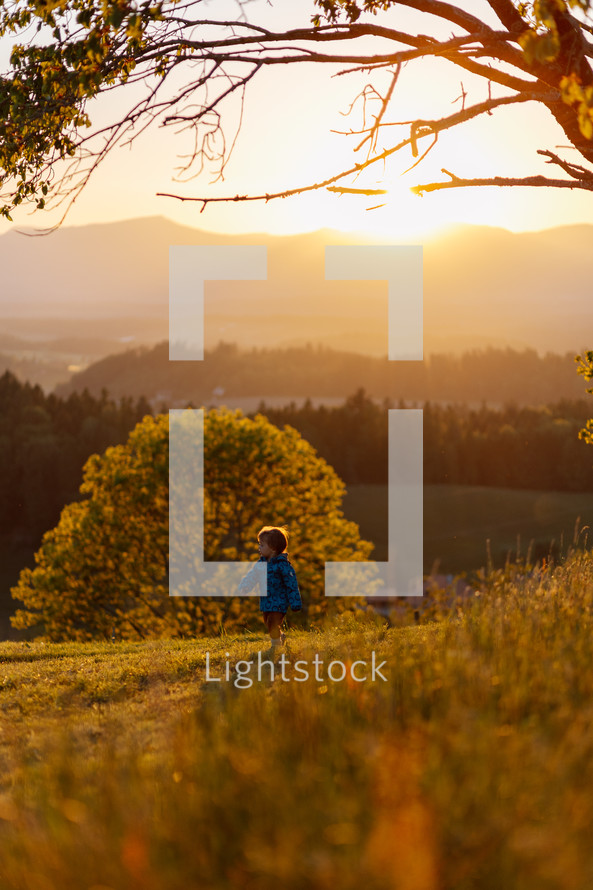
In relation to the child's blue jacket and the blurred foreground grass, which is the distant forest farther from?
the blurred foreground grass

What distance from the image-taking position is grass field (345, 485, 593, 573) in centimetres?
6894

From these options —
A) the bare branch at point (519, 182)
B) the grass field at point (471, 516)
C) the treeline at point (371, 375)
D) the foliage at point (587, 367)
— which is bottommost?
the grass field at point (471, 516)

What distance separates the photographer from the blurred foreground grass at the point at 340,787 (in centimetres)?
289

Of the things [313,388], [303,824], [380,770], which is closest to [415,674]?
[380,770]

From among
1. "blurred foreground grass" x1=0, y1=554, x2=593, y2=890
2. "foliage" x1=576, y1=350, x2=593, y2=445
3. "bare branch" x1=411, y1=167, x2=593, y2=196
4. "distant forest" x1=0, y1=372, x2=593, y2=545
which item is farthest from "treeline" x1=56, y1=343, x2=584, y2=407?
"blurred foreground grass" x1=0, y1=554, x2=593, y2=890

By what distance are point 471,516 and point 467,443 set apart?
7627 mm

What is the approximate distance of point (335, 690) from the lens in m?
5.09

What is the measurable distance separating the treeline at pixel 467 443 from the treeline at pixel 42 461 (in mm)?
17511

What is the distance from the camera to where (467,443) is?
76.2 metres

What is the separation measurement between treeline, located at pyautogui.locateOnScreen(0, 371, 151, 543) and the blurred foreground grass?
226 ft

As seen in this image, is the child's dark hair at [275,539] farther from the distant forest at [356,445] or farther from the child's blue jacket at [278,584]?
the distant forest at [356,445]

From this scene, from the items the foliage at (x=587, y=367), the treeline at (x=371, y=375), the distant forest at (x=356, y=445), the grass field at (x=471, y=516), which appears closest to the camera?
the foliage at (x=587, y=367)

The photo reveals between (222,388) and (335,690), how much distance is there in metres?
130

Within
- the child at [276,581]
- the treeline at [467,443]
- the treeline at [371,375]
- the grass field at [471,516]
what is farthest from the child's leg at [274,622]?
the treeline at [371,375]
